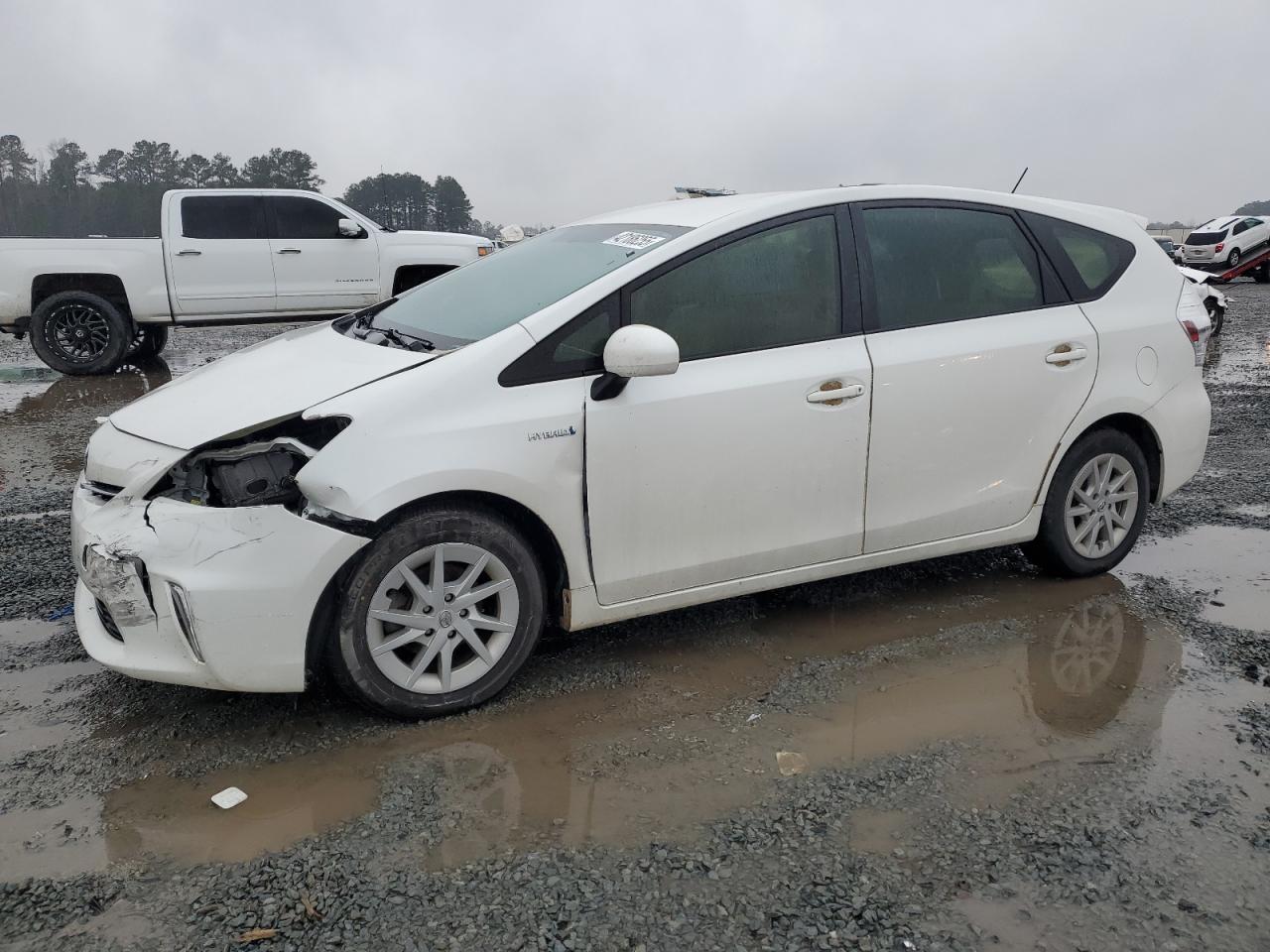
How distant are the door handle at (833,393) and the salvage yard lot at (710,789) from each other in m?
0.98

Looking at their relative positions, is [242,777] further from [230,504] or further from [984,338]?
[984,338]

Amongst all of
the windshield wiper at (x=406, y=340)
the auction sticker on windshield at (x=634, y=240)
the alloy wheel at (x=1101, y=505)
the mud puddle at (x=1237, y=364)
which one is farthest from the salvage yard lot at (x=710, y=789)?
the mud puddle at (x=1237, y=364)

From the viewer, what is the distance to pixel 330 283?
11781mm

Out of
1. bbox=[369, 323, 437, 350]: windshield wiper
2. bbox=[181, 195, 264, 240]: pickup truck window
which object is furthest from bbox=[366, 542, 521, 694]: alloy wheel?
bbox=[181, 195, 264, 240]: pickup truck window

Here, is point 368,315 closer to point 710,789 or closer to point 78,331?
point 710,789

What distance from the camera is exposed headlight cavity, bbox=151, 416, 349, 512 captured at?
3111mm

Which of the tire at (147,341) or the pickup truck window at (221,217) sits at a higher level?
the pickup truck window at (221,217)

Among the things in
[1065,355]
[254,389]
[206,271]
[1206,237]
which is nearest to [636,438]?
[254,389]

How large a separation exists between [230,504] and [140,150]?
23.1m

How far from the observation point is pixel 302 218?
38.0 feet

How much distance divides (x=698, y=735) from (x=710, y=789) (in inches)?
12.9

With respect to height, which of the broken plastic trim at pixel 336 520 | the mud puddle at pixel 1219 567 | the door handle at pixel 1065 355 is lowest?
the mud puddle at pixel 1219 567

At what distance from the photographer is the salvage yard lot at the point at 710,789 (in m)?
2.39

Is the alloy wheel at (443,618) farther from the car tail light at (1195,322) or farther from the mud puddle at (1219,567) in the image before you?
the car tail light at (1195,322)
